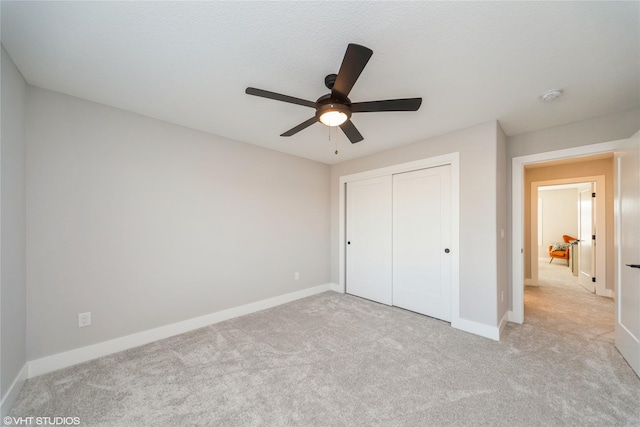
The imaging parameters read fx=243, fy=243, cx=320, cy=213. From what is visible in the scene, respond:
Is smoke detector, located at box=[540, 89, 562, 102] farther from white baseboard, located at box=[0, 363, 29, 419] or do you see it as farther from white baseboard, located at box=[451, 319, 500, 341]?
white baseboard, located at box=[0, 363, 29, 419]

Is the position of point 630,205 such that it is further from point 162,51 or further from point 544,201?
point 544,201

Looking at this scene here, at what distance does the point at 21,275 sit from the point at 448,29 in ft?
11.3

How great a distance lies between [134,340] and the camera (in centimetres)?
243

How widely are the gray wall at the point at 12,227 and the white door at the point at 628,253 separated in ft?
15.2

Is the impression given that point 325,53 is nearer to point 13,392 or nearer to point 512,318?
point 13,392

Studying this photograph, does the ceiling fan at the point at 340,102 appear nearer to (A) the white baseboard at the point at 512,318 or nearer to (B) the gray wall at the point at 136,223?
(B) the gray wall at the point at 136,223

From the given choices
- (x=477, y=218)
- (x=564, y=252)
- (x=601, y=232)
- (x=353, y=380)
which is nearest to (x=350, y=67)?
(x=353, y=380)

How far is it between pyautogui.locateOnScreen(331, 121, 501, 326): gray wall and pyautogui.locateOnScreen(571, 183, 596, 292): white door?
10.6 feet

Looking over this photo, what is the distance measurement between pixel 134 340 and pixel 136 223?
1165 mm

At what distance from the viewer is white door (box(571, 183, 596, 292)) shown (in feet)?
14.0

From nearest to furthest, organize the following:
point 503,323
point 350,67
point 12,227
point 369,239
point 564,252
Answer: point 350,67, point 12,227, point 503,323, point 369,239, point 564,252

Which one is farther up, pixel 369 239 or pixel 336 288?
pixel 369 239

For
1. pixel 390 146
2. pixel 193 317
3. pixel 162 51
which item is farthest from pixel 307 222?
pixel 162 51

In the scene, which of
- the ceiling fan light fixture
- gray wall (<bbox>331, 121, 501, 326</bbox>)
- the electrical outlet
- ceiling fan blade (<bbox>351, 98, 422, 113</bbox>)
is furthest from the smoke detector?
the electrical outlet
